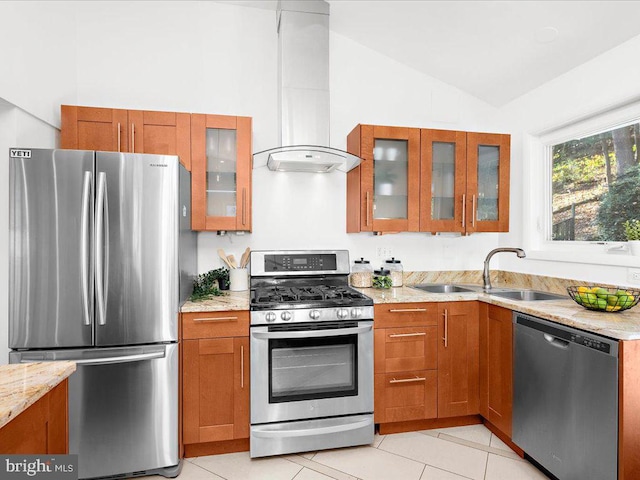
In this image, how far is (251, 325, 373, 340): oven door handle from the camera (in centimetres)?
Result: 222

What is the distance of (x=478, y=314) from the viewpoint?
259cm

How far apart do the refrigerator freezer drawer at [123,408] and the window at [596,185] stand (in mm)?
2950

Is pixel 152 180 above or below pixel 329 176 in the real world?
below

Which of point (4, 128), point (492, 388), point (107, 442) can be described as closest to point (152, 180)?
point (4, 128)

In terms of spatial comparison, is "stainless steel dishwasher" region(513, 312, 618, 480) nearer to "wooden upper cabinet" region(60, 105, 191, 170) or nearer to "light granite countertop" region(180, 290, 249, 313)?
"light granite countertop" region(180, 290, 249, 313)

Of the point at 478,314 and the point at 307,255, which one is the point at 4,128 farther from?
the point at 478,314

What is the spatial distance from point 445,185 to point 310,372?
1799mm

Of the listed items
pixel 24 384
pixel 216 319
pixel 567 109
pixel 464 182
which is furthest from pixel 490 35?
pixel 24 384

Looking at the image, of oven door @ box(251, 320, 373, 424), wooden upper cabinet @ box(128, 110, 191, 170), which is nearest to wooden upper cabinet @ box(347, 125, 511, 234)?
oven door @ box(251, 320, 373, 424)

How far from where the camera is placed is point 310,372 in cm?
231

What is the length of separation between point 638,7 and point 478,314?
2.01m

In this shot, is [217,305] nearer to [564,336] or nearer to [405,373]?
[405,373]

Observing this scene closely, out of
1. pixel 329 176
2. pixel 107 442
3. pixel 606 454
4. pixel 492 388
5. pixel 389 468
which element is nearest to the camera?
pixel 606 454

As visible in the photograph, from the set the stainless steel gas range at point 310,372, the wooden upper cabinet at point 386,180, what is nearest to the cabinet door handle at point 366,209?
the wooden upper cabinet at point 386,180
